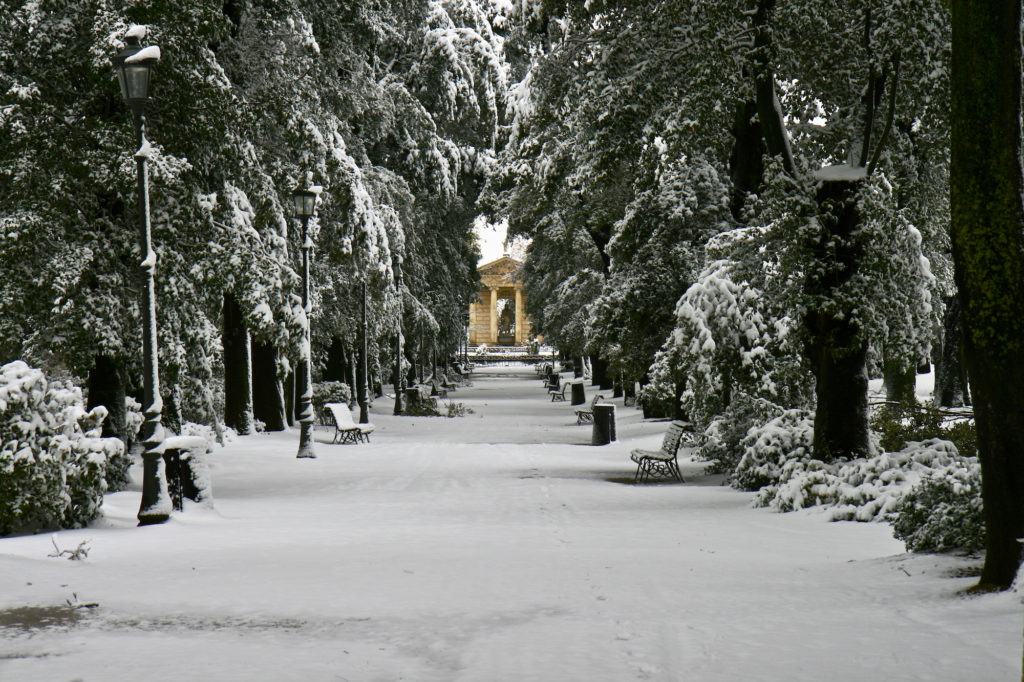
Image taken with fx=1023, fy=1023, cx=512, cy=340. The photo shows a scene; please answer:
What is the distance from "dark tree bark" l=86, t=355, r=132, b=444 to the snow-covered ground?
201 centimetres

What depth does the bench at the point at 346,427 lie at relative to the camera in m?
23.9

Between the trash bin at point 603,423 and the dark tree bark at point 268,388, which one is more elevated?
the dark tree bark at point 268,388

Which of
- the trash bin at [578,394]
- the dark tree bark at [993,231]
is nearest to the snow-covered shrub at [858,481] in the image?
the dark tree bark at [993,231]

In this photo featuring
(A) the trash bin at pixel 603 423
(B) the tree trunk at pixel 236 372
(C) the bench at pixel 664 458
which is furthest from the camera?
(B) the tree trunk at pixel 236 372

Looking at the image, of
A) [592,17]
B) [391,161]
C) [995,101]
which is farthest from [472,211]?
[995,101]

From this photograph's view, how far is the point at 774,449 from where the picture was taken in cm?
1392

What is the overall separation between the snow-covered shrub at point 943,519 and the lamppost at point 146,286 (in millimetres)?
7406

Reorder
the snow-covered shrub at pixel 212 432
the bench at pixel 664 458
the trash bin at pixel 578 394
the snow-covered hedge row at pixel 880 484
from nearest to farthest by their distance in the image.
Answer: the snow-covered hedge row at pixel 880 484 → the bench at pixel 664 458 → the snow-covered shrub at pixel 212 432 → the trash bin at pixel 578 394

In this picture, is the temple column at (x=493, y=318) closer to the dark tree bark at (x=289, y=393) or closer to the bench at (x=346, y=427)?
the dark tree bark at (x=289, y=393)

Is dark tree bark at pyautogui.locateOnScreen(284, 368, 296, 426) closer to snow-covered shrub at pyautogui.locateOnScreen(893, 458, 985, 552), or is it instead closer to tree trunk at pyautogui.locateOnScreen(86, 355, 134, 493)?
tree trunk at pyautogui.locateOnScreen(86, 355, 134, 493)

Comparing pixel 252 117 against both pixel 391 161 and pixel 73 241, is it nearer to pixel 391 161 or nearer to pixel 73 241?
pixel 73 241

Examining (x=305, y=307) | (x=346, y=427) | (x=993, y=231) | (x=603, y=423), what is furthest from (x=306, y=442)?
(x=993, y=231)

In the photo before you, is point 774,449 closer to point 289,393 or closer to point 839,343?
point 839,343

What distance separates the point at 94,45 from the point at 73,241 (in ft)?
8.17
